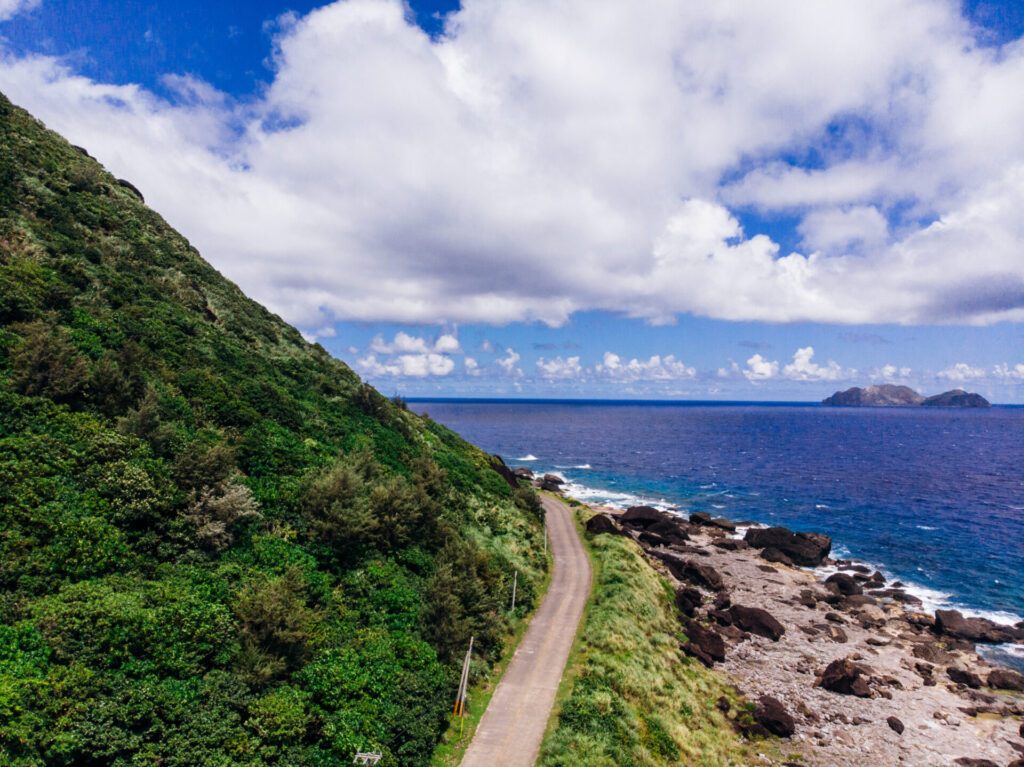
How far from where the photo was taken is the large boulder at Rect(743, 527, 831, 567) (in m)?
54.8

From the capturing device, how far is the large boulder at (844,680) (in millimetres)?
30672

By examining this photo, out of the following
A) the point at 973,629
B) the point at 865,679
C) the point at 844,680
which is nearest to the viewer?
the point at 844,680

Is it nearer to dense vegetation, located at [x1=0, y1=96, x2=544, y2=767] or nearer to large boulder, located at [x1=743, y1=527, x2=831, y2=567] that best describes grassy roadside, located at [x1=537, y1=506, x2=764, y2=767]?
dense vegetation, located at [x1=0, y1=96, x2=544, y2=767]

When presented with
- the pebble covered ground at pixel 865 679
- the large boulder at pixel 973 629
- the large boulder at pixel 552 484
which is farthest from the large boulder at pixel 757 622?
the large boulder at pixel 552 484

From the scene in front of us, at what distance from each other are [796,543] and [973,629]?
Answer: 18.3 metres

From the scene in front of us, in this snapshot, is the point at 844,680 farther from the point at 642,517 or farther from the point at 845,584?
the point at 642,517

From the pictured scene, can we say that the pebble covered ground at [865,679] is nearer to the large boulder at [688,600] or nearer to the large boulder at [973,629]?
the large boulder at [688,600]

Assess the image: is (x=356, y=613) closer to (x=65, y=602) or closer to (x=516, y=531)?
(x=65, y=602)

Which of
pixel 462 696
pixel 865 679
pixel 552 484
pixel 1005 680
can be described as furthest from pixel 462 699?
pixel 552 484

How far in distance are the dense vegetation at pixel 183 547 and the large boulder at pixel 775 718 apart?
47.3 feet

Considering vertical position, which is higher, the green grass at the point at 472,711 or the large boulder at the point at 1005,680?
the green grass at the point at 472,711

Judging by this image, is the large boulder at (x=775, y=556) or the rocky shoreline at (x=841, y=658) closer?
the rocky shoreline at (x=841, y=658)

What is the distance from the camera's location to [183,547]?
1759 centimetres

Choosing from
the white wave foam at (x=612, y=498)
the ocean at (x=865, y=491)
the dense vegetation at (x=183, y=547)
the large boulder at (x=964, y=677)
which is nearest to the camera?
the dense vegetation at (x=183, y=547)
